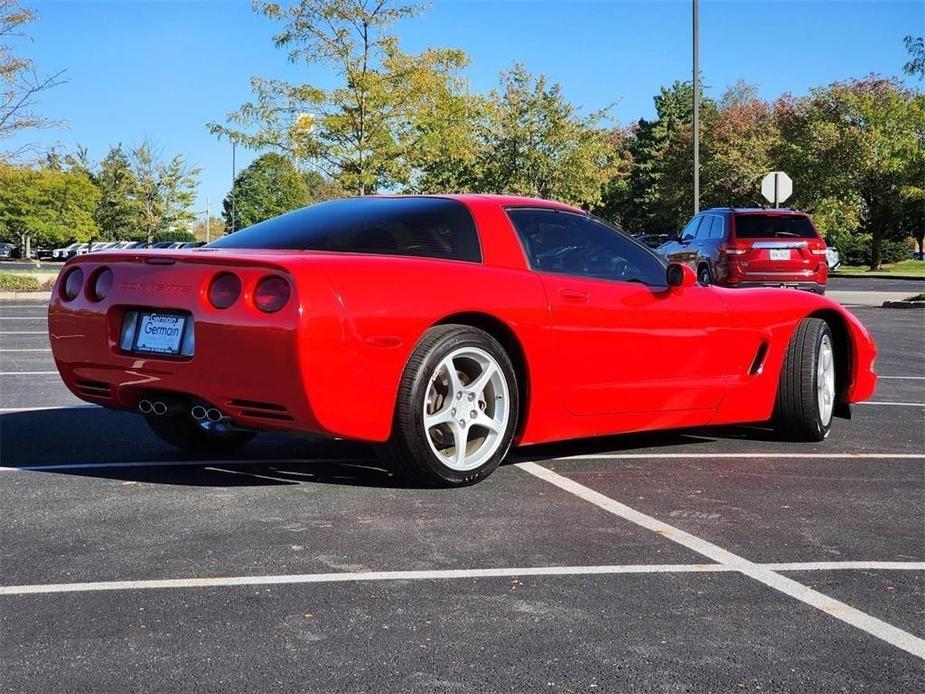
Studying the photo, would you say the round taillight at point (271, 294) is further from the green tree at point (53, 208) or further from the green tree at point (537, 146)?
the green tree at point (53, 208)

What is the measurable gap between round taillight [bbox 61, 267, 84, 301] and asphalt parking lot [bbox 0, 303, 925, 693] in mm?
843

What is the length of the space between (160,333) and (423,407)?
1.19 metres

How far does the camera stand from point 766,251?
1811 centimetres

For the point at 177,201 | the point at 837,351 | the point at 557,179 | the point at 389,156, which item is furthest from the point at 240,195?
the point at 837,351

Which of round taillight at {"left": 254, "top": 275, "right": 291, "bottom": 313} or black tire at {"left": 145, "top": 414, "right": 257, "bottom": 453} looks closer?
round taillight at {"left": 254, "top": 275, "right": 291, "bottom": 313}

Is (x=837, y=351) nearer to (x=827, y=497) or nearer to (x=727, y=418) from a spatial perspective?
(x=727, y=418)

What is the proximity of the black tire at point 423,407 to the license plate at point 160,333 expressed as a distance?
980mm

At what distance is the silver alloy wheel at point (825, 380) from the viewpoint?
668 centimetres

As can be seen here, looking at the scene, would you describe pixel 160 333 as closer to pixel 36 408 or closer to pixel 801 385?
pixel 36 408

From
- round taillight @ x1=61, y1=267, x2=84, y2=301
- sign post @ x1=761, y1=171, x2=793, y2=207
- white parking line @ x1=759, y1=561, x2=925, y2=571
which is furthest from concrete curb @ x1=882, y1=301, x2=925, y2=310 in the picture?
round taillight @ x1=61, y1=267, x2=84, y2=301

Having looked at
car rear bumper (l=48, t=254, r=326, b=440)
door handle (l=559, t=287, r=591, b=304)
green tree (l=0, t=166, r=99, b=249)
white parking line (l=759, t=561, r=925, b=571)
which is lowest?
white parking line (l=759, t=561, r=925, b=571)

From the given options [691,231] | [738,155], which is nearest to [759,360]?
[691,231]

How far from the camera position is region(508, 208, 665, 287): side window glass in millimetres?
5578

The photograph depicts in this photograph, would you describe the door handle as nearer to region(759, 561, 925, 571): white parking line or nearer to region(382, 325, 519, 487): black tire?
region(382, 325, 519, 487): black tire
